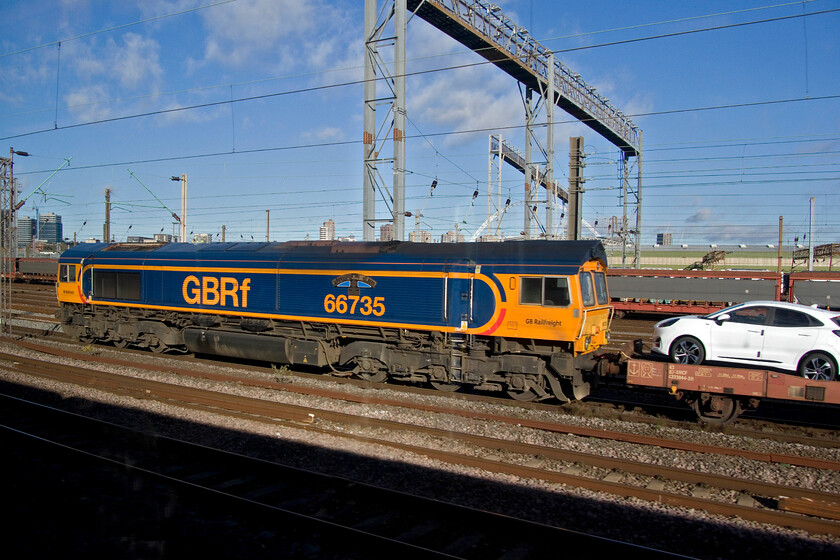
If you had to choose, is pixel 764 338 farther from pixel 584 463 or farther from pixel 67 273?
pixel 67 273

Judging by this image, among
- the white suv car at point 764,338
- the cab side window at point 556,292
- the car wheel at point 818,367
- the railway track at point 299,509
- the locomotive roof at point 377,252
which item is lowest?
the railway track at point 299,509

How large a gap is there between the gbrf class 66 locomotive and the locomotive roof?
0.11 feet

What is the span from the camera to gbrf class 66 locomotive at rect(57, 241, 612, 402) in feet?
40.2

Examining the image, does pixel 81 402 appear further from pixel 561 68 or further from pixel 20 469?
pixel 561 68

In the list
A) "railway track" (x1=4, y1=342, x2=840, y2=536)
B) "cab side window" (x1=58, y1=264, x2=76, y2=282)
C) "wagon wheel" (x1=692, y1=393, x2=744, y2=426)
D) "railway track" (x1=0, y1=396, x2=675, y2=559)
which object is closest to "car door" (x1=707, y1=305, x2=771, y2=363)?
"wagon wheel" (x1=692, y1=393, x2=744, y2=426)

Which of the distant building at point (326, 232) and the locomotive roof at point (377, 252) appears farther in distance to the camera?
the distant building at point (326, 232)

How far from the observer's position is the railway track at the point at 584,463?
7.01m

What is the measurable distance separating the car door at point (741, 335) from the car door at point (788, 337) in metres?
0.13

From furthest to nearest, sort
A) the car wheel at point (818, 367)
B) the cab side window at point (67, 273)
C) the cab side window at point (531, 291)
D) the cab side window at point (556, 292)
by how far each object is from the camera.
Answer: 1. the cab side window at point (67, 273)
2. the cab side window at point (531, 291)
3. the cab side window at point (556, 292)
4. the car wheel at point (818, 367)

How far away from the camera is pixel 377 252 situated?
14.4 meters

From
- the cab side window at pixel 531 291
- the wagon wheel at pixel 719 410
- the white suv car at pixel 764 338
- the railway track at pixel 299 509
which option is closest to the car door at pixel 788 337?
the white suv car at pixel 764 338

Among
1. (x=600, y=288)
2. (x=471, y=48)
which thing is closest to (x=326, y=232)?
(x=471, y=48)

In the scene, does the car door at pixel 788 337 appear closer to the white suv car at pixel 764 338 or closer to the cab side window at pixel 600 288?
the white suv car at pixel 764 338

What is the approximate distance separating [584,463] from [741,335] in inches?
186
